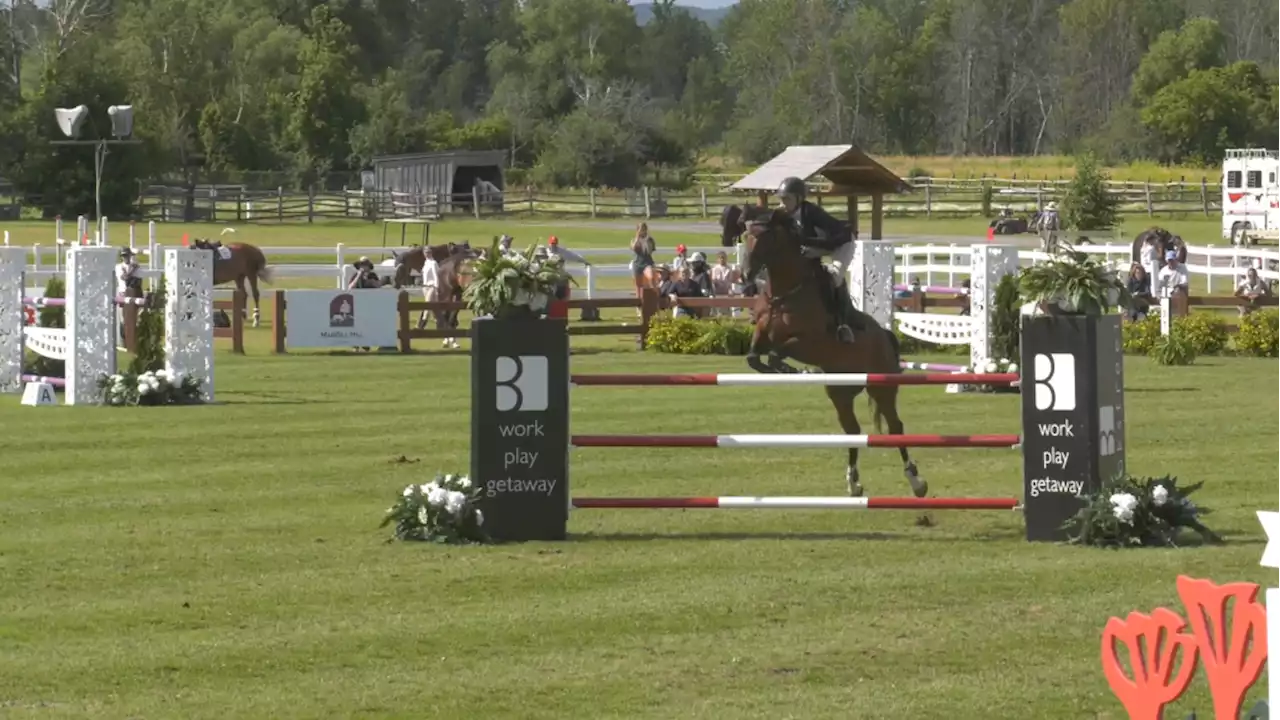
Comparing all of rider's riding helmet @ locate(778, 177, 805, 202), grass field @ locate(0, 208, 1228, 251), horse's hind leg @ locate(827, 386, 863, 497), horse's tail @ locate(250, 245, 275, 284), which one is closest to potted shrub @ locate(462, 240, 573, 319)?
rider's riding helmet @ locate(778, 177, 805, 202)

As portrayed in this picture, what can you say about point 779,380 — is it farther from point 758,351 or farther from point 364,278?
point 364,278

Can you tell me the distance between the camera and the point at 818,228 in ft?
48.8

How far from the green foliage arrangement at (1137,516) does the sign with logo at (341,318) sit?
2201 centimetres

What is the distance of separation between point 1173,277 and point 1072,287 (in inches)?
970

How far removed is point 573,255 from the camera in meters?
42.8

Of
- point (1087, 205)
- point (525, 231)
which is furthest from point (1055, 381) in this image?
point (1087, 205)

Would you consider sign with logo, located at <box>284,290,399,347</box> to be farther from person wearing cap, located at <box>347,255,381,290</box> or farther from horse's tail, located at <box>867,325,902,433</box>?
horse's tail, located at <box>867,325,902,433</box>

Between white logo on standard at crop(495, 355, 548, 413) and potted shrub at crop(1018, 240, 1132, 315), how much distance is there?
3.01m

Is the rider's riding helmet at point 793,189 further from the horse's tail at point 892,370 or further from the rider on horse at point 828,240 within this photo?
the horse's tail at point 892,370

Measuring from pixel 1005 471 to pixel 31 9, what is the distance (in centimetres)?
13850

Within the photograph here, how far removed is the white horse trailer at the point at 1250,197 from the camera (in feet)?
203

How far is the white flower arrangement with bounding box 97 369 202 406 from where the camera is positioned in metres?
23.5

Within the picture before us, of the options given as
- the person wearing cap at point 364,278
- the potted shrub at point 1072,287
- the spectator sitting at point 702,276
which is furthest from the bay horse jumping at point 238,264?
the potted shrub at point 1072,287

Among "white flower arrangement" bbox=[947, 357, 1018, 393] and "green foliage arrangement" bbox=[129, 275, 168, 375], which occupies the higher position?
"green foliage arrangement" bbox=[129, 275, 168, 375]
